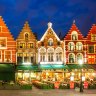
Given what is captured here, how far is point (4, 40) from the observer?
62.4 metres

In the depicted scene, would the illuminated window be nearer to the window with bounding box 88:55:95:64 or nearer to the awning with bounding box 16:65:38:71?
the awning with bounding box 16:65:38:71

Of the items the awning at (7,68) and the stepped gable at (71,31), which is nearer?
the awning at (7,68)

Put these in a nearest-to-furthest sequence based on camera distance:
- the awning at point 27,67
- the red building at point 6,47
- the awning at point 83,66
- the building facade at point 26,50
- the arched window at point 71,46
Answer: the awning at point 27,67 → the red building at point 6,47 → the building facade at point 26,50 → the awning at point 83,66 → the arched window at point 71,46

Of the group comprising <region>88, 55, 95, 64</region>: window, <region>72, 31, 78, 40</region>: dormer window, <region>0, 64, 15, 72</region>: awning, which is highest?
Answer: <region>72, 31, 78, 40</region>: dormer window

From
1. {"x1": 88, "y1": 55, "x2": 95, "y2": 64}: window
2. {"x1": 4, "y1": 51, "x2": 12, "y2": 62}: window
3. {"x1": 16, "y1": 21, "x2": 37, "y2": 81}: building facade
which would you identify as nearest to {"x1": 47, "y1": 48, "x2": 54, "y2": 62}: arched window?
{"x1": 16, "y1": 21, "x2": 37, "y2": 81}: building facade

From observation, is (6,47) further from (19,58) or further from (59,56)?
(59,56)

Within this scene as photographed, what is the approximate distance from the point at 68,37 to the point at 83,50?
3.15m

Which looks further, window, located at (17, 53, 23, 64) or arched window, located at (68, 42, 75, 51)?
arched window, located at (68, 42, 75, 51)

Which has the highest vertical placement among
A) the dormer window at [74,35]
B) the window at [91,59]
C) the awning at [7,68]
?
the dormer window at [74,35]

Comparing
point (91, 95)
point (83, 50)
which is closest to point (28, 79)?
point (83, 50)

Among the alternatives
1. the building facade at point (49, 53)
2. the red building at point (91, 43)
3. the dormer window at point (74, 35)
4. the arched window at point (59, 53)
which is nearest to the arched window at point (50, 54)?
the building facade at point (49, 53)

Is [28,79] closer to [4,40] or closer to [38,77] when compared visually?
[38,77]

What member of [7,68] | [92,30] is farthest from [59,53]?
[7,68]

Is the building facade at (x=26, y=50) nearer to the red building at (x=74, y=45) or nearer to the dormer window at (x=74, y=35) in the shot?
the red building at (x=74, y=45)
